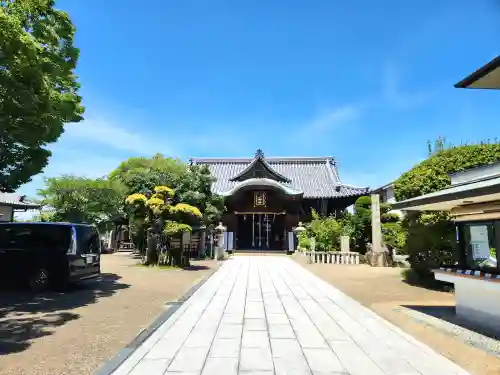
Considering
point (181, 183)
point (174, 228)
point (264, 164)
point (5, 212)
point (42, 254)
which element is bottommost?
point (42, 254)

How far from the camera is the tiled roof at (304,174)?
93.2ft

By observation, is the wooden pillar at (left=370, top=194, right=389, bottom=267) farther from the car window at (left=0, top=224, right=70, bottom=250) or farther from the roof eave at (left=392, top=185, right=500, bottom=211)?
the car window at (left=0, top=224, right=70, bottom=250)

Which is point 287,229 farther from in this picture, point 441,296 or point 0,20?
point 0,20

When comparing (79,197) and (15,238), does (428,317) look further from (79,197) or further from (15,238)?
(79,197)

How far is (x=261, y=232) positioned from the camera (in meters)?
30.1

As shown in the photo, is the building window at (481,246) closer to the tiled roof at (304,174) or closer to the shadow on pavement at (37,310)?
the shadow on pavement at (37,310)

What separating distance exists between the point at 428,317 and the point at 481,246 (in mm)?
1714

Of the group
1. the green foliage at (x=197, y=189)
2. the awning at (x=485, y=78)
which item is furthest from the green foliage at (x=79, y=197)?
the awning at (x=485, y=78)

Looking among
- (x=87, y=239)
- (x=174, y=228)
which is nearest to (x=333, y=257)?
(x=174, y=228)

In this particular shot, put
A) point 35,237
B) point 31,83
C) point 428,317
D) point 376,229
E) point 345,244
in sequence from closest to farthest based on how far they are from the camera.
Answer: point 31,83
point 428,317
point 35,237
point 376,229
point 345,244

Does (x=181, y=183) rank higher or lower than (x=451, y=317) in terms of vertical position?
higher

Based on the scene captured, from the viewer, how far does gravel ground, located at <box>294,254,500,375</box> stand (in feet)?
14.3

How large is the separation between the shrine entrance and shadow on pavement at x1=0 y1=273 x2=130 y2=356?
19.6 meters

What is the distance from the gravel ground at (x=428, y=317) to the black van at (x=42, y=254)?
23.9ft
